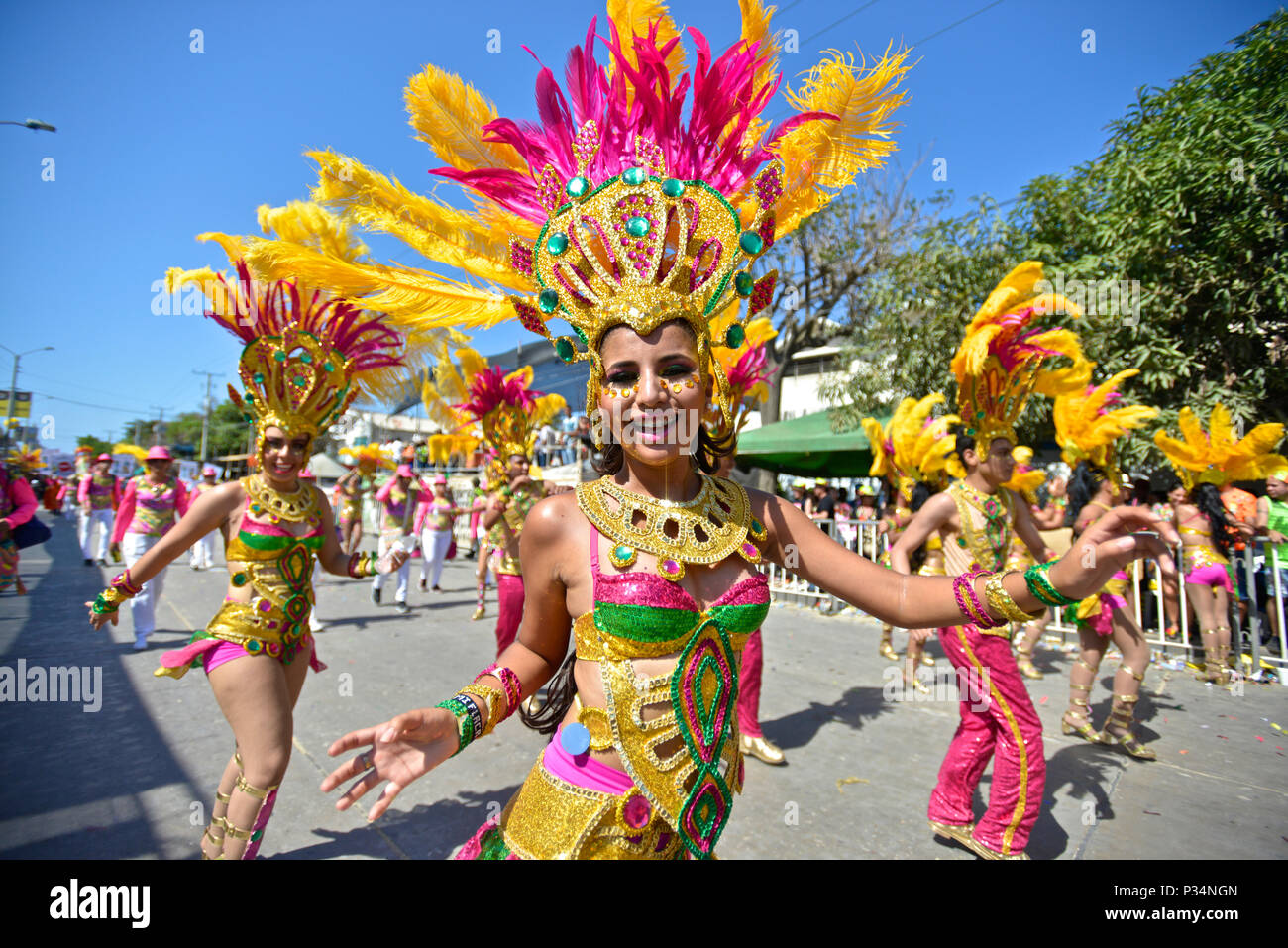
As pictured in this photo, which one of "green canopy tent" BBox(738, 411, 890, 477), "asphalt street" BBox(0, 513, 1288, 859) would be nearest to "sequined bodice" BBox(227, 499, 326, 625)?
"asphalt street" BBox(0, 513, 1288, 859)

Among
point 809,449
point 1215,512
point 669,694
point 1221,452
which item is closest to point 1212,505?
point 1215,512

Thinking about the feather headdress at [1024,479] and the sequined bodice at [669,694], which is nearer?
the sequined bodice at [669,694]

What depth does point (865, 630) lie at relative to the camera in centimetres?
917

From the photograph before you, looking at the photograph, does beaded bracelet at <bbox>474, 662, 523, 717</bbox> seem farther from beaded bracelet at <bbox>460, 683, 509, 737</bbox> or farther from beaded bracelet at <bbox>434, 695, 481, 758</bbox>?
beaded bracelet at <bbox>434, 695, 481, 758</bbox>

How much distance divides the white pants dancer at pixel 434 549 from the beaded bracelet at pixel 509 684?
918 centimetres

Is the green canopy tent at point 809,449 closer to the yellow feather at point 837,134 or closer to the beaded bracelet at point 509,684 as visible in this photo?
the yellow feather at point 837,134

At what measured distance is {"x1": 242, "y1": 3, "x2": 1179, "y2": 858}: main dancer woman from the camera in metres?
1.58

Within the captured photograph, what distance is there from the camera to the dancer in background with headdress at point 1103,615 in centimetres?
489

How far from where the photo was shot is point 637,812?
157 centimetres

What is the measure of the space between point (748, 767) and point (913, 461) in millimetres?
5005

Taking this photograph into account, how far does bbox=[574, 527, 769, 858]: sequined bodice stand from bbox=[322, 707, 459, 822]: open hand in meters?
0.37

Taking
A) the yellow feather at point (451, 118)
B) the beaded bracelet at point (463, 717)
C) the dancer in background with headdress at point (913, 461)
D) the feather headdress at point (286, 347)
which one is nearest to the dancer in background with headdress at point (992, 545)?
the beaded bracelet at point (463, 717)

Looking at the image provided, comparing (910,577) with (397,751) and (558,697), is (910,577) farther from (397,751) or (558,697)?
(397,751)
